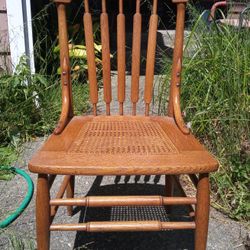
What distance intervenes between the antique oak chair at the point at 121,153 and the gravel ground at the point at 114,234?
0.25 m

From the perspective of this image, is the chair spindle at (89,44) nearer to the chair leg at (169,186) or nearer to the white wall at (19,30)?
the chair leg at (169,186)

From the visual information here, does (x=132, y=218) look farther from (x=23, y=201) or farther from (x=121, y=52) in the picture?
(x=121, y=52)

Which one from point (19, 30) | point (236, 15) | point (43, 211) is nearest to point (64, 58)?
point (43, 211)

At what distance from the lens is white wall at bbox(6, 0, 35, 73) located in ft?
8.03

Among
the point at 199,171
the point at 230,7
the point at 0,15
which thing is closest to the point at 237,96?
the point at 230,7

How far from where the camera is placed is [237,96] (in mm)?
1887

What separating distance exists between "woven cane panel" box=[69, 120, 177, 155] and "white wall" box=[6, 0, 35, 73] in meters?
1.31

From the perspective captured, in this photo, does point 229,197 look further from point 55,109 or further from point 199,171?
point 55,109

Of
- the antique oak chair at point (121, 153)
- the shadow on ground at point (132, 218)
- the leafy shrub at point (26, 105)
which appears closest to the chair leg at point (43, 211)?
the antique oak chair at point (121, 153)

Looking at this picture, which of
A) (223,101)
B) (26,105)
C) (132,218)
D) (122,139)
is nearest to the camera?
(122,139)

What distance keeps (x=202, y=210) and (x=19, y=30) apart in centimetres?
190

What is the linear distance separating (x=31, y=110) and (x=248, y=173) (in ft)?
4.54

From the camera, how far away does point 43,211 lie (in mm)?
1081

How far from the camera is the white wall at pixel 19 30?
245 cm
